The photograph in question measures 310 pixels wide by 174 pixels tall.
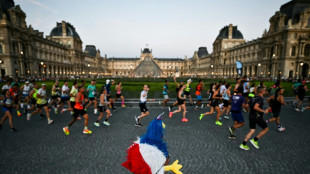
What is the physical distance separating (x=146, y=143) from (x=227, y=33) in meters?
79.6

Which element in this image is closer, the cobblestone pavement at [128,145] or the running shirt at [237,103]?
the cobblestone pavement at [128,145]

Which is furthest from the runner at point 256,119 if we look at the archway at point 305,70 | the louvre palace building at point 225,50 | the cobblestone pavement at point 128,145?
the archway at point 305,70

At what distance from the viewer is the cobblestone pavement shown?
3.74 metres

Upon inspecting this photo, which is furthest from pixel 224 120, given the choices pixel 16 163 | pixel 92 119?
pixel 16 163

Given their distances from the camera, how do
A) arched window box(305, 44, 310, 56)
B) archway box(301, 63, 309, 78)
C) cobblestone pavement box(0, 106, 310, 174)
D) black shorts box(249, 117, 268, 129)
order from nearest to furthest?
cobblestone pavement box(0, 106, 310, 174)
black shorts box(249, 117, 268, 129)
arched window box(305, 44, 310, 56)
archway box(301, 63, 309, 78)

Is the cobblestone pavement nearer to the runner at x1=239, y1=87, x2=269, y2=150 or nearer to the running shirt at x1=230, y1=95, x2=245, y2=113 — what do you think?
the runner at x1=239, y1=87, x2=269, y2=150

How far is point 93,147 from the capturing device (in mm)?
4730

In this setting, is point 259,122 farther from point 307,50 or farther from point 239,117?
point 307,50

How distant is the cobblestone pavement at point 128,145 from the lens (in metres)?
3.74

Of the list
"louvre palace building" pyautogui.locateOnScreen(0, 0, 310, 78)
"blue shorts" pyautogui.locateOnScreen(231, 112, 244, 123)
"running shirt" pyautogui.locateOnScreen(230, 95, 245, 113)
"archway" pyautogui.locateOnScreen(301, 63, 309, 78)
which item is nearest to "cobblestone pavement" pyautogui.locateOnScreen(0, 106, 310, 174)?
"blue shorts" pyautogui.locateOnScreen(231, 112, 244, 123)

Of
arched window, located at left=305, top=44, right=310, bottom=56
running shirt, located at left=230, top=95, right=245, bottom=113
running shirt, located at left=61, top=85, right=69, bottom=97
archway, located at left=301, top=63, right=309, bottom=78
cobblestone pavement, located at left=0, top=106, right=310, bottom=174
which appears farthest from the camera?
archway, located at left=301, top=63, right=309, bottom=78

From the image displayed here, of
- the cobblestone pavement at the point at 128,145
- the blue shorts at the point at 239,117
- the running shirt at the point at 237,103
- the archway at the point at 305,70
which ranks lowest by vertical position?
the cobblestone pavement at the point at 128,145

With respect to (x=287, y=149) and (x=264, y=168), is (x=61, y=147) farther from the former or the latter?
(x=287, y=149)

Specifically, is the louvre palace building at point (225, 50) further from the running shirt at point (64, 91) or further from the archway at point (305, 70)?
the running shirt at point (64, 91)
